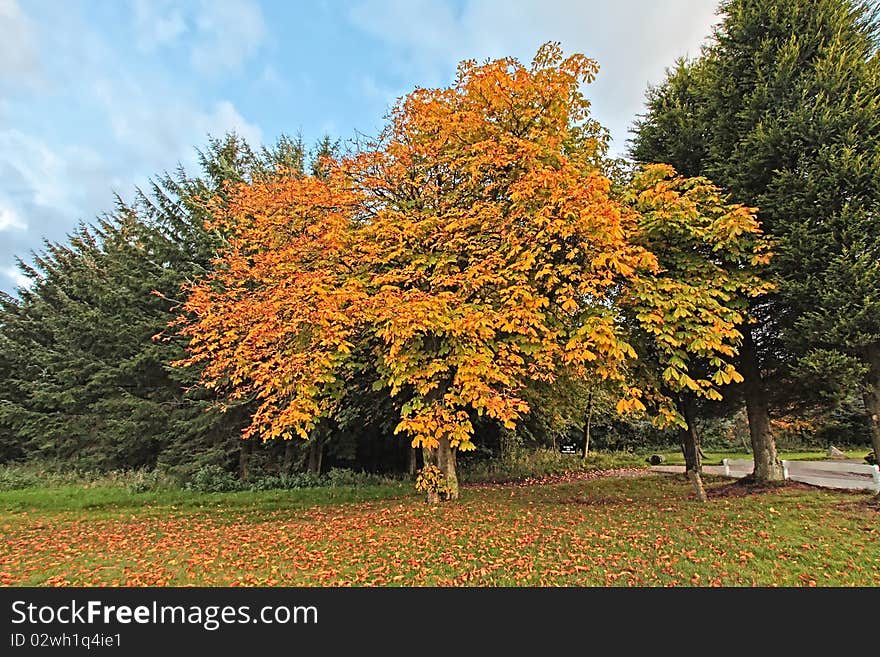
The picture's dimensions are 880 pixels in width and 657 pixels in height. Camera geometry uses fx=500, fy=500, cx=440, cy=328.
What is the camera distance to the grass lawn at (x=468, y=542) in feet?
19.6

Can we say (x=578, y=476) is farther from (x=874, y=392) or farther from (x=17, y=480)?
(x=17, y=480)

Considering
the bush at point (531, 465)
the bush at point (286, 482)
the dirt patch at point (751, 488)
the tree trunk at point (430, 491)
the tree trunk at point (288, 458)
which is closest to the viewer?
the tree trunk at point (430, 491)

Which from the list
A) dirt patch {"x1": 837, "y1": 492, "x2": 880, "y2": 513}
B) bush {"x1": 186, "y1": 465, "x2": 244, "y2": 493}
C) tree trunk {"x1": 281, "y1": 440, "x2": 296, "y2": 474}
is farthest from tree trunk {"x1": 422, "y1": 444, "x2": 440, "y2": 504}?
dirt patch {"x1": 837, "y1": 492, "x2": 880, "y2": 513}

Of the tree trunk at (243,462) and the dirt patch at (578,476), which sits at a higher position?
the tree trunk at (243,462)

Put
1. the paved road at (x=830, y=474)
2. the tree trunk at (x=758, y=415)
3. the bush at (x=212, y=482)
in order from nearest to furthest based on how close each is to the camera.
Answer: the tree trunk at (x=758, y=415), the paved road at (x=830, y=474), the bush at (x=212, y=482)

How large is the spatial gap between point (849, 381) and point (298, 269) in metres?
9.87

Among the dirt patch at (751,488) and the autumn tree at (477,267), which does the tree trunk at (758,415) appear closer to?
the dirt patch at (751,488)

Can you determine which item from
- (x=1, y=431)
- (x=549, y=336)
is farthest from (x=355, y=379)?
(x=1, y=431)

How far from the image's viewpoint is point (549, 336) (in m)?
8.05

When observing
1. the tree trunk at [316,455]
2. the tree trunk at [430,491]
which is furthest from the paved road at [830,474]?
the tree trunk at [316,455]

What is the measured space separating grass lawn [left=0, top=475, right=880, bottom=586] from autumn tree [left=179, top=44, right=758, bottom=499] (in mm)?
1657

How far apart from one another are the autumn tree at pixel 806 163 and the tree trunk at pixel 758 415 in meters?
0.11

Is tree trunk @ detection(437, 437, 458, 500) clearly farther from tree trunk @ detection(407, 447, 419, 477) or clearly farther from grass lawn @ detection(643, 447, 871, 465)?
grass lawn @ detection(643, 447, 871, 465)

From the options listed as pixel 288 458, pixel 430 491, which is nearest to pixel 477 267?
pixel 430 491
